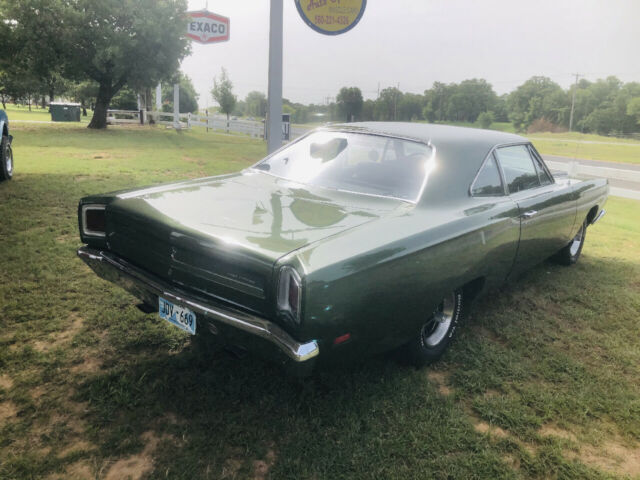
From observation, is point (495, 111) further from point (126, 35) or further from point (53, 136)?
point (53, 136)

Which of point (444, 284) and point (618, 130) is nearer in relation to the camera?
point (444, 284)

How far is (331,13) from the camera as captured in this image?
687 cm

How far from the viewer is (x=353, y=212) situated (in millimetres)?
2623

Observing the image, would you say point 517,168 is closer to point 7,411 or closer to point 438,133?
point 438,133

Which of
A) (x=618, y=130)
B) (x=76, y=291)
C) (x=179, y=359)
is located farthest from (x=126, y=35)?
(x=618, y=130)

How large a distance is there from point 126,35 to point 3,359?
66.2ft

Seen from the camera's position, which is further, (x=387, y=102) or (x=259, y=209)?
(x=387, y=102)

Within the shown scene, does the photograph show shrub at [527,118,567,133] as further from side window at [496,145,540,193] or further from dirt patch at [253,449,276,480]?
dirt patch at [253,449,276,480]

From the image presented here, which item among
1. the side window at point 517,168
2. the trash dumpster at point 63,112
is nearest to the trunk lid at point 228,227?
the side window at point 517,168

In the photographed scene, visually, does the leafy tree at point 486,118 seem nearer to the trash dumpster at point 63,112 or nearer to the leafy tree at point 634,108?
the leafy tree at point 634,108

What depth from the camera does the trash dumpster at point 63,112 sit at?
28.6 metres

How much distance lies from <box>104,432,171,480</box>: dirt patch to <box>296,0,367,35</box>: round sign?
6.28 metres

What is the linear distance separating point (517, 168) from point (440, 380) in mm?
1863

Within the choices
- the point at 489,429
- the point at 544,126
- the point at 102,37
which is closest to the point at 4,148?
the point at 489,429
